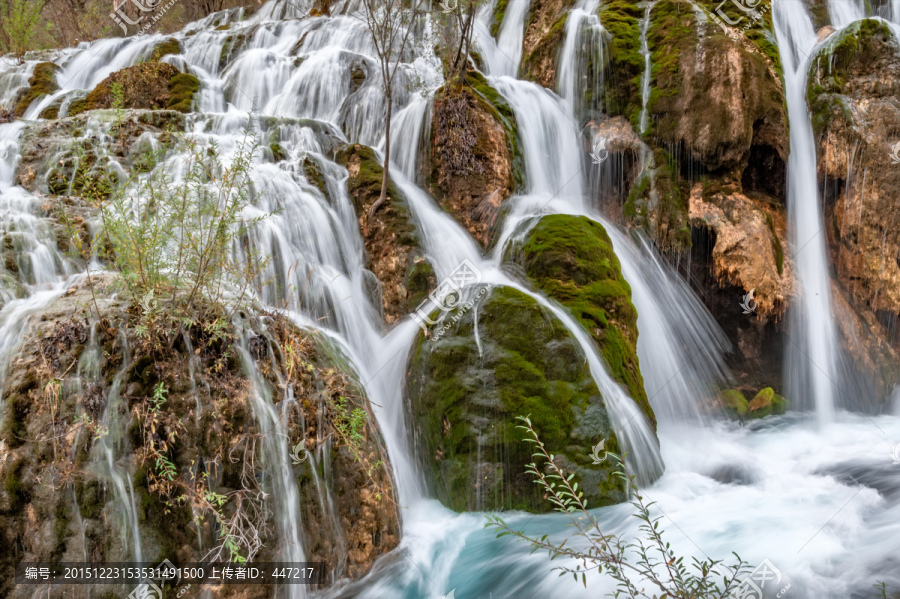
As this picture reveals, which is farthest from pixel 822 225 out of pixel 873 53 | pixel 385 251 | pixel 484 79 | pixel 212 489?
pixel 212 489

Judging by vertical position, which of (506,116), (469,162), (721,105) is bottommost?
(469,162)

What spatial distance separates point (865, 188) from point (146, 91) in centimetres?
1193

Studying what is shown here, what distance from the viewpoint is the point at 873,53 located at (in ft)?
26.7

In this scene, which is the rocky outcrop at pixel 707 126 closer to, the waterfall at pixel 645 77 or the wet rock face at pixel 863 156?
the waterfall at pixel 645 77

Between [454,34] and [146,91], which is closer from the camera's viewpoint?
[454,34]

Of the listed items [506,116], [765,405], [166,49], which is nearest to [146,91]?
[166,49]

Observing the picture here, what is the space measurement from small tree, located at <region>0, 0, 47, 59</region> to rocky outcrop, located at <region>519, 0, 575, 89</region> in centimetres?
1205

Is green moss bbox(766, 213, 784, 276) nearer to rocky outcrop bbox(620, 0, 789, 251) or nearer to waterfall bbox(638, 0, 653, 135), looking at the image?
rocky outcrop bbox(620, 0, 789, 251)

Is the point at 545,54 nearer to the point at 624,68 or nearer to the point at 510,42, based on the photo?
the point at 624,68

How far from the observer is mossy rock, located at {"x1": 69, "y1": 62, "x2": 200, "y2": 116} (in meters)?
9.42

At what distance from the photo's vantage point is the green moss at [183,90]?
989cm

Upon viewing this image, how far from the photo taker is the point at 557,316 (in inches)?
208

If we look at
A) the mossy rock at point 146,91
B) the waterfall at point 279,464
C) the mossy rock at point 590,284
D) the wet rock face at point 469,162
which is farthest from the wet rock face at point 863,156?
the mossy rock at point 146,91

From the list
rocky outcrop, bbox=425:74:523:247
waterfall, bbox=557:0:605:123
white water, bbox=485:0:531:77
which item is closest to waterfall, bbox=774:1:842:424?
waterfall, bbox=557:0:605:123
